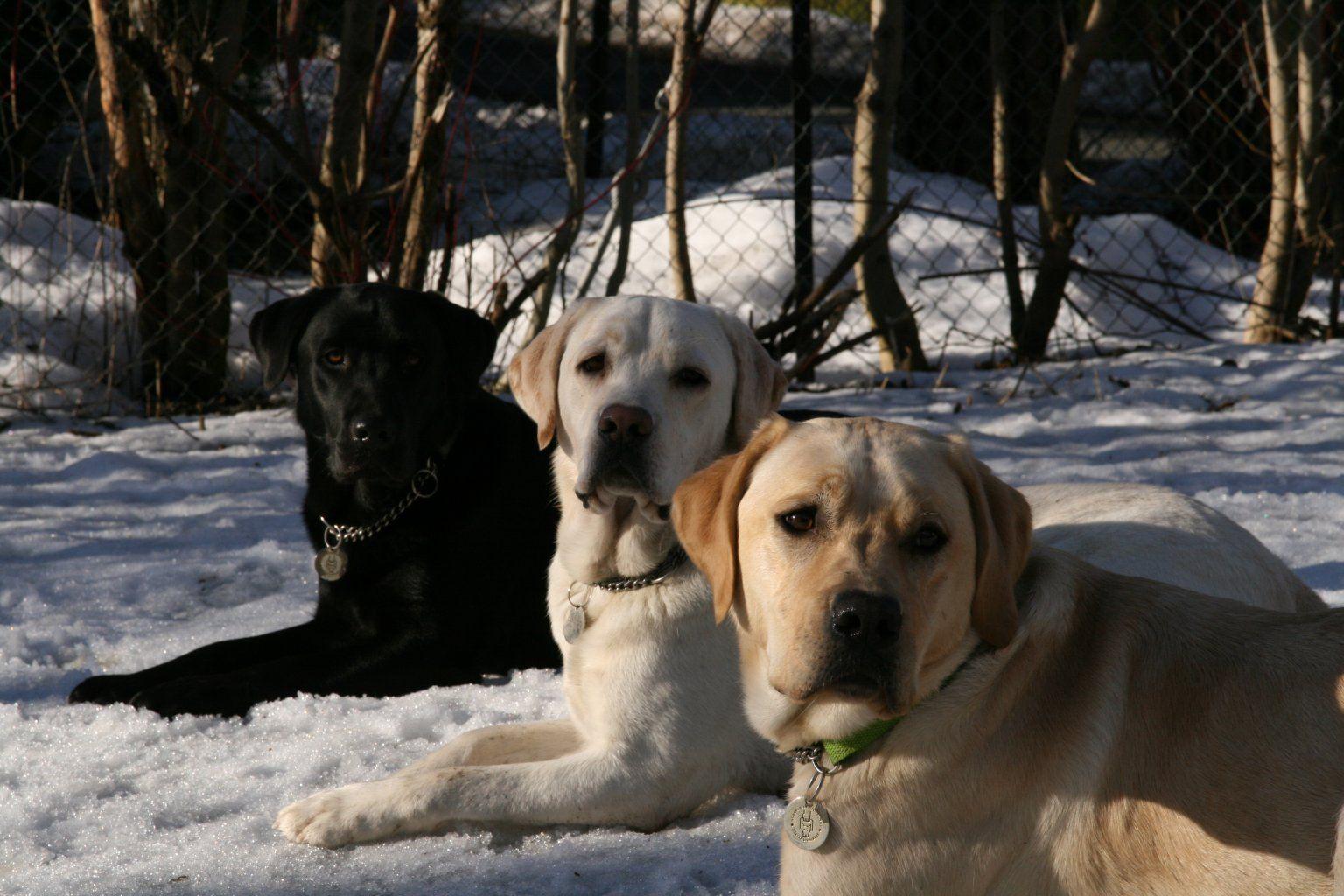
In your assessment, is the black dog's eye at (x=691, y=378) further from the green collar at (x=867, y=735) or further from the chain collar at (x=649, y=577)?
the green collar at (x=867, y=735)

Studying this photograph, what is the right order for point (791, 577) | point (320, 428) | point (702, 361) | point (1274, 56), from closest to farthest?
point (791, 577) < point (702, 361) < point (320, 428) < point (1274, 56)

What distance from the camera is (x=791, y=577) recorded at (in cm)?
223

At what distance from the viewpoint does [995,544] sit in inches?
87.7

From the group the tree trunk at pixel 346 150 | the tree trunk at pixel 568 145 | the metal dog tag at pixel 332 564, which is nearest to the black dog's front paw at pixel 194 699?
the metal dog tag at pixel 332 564

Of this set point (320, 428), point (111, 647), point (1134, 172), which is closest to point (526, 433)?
point (320, 428)

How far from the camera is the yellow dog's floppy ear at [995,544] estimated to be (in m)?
2.20

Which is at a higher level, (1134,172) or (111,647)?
(1134,172)

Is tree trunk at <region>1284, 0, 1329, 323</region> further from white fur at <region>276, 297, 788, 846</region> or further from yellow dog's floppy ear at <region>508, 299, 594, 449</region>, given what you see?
yellow dog's floppy ear at <region>508, 299, 594, 449</region>

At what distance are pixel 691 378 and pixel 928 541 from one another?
1.17 metres

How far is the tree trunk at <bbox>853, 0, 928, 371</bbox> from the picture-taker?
22.9 ft

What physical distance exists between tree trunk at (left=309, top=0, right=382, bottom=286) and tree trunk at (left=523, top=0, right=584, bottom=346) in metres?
0.89

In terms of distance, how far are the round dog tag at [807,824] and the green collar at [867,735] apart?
9cm

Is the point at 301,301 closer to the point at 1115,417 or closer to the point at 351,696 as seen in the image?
the point at 351,696

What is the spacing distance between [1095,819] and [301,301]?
112 inches
